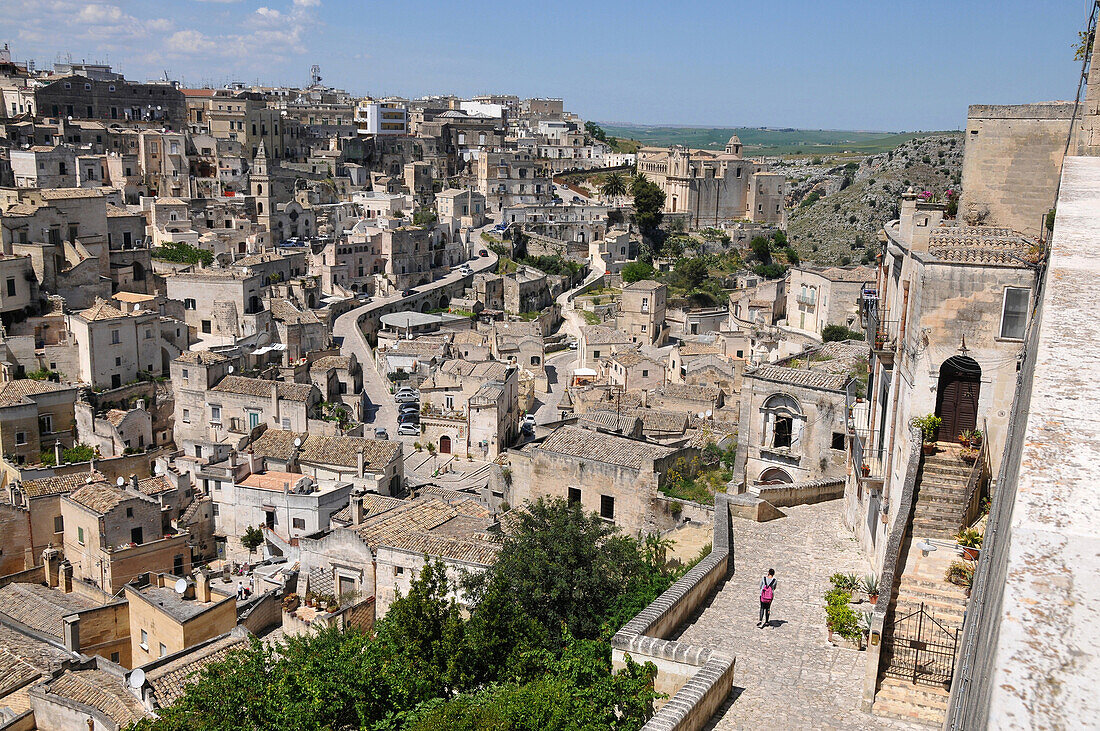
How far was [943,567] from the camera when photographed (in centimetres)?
983

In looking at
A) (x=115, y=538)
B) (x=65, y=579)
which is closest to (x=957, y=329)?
(x=115, y=538)

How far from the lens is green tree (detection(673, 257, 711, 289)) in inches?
2356

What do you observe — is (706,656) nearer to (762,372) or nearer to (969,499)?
(969,499)

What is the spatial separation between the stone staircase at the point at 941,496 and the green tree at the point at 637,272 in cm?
4847

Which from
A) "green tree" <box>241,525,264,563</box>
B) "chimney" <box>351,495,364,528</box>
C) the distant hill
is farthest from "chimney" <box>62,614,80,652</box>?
the distant hill

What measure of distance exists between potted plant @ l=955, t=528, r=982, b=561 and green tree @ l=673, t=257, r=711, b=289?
163ft

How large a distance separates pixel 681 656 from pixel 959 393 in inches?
179

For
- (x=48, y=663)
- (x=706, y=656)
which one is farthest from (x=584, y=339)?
(x=706, y=656)

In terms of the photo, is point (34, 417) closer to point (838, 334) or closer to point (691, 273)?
point (838, 334)

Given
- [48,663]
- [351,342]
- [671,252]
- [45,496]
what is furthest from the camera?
[671,252]

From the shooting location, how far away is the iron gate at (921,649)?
336 inches

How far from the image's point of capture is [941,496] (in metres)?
10.6

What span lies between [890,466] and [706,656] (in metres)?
4.65

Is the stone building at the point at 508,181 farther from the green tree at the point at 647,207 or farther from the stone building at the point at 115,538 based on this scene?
the stone building at the point at 115,538
